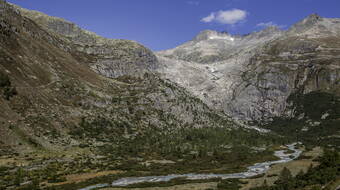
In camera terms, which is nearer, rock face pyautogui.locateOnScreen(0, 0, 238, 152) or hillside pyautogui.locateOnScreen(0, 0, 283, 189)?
hillside pyautogui.locateOnScreen(0, 0, 283, 189)

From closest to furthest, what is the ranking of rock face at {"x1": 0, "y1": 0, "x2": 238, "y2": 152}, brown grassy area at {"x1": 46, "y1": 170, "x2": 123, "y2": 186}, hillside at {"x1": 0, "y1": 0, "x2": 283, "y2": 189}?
brown grassy area at {"x1": 46, "y1": 170, "x2": 123, "y2": 186}
hillside at {"x1": 0, "y1": 0, "x2": 283, "y2": 189}
rock face at {"x1": 0, "y1": 0, "x2": 238, "y2": 152}

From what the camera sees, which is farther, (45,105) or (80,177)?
(45,105)

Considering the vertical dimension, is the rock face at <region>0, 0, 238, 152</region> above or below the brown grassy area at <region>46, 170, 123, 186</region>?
above

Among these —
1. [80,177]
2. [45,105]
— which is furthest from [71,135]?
[80,177]

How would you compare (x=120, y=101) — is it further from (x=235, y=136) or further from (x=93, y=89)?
(x=235, y=136)

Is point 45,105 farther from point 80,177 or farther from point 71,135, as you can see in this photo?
point 80,177

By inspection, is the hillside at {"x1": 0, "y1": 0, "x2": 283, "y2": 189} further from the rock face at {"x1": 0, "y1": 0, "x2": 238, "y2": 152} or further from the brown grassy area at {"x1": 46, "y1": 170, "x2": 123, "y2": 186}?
the brown grassy area at {"x1": 46, "y1": 170, "x2": 123, "y2": 186}

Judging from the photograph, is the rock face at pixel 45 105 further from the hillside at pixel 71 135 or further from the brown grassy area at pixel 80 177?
the brown grassy area at pixel 80 177

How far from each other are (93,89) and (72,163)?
107076mm

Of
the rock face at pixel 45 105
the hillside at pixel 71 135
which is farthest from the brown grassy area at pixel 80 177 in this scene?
the rock face at pixel 45 105

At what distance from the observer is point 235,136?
197750mm

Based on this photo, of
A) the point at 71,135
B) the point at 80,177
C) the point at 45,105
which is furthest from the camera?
the point at 45,105

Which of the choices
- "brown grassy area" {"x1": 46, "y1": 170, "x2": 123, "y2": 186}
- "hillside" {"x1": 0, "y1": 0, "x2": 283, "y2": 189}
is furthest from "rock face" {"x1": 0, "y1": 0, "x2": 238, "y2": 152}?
"brown grassy area" {"x1": 46, "y1": 170, "x2": 123, "y2": 186}

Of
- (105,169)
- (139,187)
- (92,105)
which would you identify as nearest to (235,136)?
(92,105)
